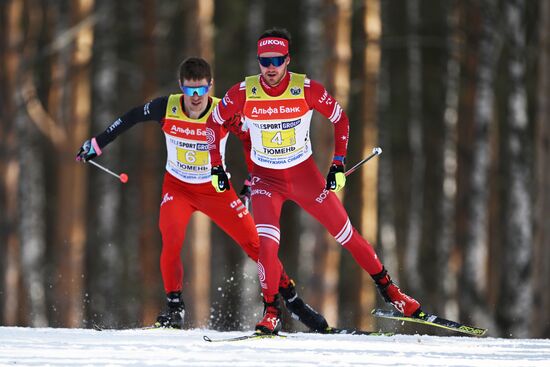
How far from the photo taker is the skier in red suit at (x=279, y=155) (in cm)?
830

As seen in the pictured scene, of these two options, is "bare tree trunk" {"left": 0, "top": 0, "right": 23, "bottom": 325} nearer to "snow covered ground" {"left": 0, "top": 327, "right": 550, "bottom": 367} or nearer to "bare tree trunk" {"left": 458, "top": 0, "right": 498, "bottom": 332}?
"bare tree trunk" {"left": 458, "top": 0, "right": 498, "bottom": 332}

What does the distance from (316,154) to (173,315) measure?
628 cm

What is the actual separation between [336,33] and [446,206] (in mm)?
6853

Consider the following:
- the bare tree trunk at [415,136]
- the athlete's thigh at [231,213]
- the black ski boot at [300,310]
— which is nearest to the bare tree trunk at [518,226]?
the black ski boot at [300,310]

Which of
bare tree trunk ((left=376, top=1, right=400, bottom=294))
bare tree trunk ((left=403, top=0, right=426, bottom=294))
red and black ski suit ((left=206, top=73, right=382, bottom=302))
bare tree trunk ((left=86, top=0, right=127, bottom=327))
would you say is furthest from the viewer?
bare tree trunk ((left=403, top=0, right=426, bottom=294))

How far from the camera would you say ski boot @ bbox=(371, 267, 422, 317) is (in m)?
8.79

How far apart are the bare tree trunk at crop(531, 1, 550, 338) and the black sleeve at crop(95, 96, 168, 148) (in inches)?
276

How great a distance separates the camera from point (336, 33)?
1537 cm

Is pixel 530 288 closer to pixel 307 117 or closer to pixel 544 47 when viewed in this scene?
pixel 544 47

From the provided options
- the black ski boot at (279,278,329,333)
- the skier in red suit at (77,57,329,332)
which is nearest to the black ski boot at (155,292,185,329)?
the skier in red suit at (77,57,329,332)

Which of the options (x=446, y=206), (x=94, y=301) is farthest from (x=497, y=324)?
(x=94, y=301)

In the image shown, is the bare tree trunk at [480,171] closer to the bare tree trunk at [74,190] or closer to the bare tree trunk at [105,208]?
the bare tree trunk at [74,190]

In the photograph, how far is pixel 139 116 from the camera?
919 centimetres

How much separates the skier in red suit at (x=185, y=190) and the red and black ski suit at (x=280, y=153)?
488mm
